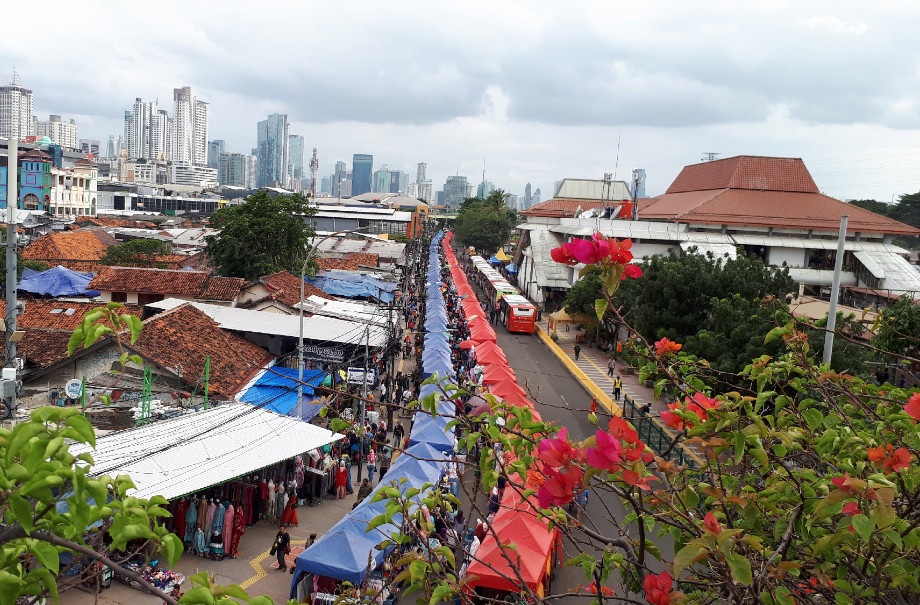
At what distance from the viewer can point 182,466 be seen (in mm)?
11203

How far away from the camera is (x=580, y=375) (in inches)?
1169

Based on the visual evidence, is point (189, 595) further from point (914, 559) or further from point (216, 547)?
point (216, 547)

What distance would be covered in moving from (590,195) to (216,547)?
80.7 m

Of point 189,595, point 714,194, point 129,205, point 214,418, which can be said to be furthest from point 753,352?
point 129,205

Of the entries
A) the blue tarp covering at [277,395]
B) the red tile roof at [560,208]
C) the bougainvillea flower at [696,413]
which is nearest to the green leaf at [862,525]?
the bougainvillea flower at [696,413]

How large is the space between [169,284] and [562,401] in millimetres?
15208

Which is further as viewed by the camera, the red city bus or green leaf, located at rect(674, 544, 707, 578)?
the red city bus

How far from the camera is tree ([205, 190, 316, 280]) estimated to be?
106ft

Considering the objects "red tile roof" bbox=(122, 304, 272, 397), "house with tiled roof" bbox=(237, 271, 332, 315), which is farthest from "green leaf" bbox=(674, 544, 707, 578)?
"house with tiled roof" bbox=(237, 271, 332, 315)

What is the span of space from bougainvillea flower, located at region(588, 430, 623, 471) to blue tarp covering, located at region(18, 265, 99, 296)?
96.8 ft

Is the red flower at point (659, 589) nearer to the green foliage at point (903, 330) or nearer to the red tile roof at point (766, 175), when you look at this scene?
the green foliage at point (903, 330)

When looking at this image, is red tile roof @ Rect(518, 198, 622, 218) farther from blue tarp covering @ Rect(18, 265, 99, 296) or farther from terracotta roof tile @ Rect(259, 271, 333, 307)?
blue tarp covering @ Rect(18, 265, 99, 296)

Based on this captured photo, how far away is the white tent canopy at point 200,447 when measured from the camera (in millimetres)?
10656

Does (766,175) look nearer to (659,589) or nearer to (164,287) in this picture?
(164,287)
